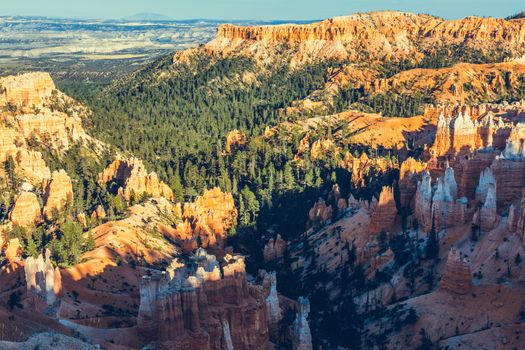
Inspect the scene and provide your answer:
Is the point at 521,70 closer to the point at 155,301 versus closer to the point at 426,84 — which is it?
the point at 426,84

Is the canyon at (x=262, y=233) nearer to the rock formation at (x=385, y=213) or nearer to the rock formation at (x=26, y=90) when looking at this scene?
the rock formation at (x=385, y=213)

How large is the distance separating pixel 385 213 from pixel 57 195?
38766mm

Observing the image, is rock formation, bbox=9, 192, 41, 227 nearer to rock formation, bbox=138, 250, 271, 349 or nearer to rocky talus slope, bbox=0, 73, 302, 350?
rocky talus slope, bbox=0, 73, 302, 350

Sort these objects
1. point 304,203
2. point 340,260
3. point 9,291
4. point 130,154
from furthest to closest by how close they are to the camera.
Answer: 1. point 130,154
2. point 304,203
3. point 340,260
4. point 9,291

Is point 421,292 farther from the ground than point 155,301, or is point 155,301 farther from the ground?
point 155,301

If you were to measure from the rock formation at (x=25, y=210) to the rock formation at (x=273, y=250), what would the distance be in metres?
26.3

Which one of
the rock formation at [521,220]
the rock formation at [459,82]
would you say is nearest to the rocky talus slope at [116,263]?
the rock formation at [521,220]

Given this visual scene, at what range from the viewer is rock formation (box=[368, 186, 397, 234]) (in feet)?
258

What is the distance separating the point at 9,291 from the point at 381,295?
3210 cm

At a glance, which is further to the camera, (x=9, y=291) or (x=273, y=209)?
(x=273, y=209)

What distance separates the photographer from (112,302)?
6475 cm

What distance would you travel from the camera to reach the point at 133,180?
99.1 m

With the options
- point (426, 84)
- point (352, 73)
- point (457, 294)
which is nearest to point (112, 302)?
point (457, 294)

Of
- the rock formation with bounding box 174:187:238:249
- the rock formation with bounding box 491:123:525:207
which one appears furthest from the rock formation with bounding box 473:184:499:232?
the rock formation with bounding box 174:187:238:249
